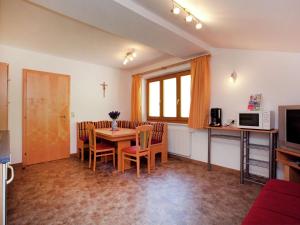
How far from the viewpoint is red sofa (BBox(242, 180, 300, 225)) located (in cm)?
116

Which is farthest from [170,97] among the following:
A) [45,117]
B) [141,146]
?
[45,117]

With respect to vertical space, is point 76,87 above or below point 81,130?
above

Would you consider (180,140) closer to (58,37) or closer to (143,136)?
(143,136)

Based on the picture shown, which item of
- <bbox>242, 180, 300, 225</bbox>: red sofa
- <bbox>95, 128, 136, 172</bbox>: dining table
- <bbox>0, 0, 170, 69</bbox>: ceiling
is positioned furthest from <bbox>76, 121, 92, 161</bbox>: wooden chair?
<bbox>242, 180, 300, 225</bbox>: red sofa

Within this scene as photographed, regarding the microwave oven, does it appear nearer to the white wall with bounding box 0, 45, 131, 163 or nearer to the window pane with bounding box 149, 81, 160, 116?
the window pane with bounding box 149, 81, 160, 116

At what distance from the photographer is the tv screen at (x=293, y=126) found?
2.13 m

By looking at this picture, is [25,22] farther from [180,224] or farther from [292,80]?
[292,80]

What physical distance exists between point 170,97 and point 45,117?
3.06 m

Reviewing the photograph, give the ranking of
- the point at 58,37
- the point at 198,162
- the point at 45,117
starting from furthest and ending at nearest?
the point at 45,117 → the point at 198,162 → the point at 58,37

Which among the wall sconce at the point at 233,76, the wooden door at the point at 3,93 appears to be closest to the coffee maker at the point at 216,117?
the wall sconce at the point at 233,76

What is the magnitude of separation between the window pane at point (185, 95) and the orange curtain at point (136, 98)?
140 centimetres

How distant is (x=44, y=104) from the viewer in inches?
155

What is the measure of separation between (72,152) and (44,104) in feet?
4.44

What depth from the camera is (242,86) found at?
3098 mm
